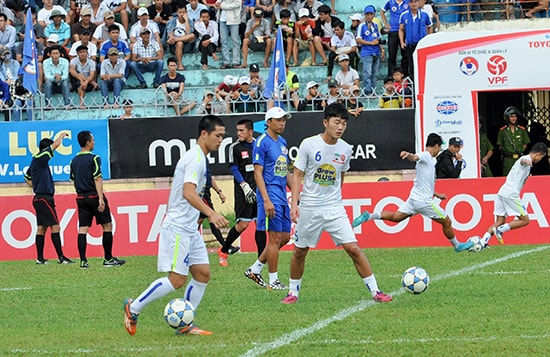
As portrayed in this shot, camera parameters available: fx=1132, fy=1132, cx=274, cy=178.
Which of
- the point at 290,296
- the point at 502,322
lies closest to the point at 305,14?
the point at 290,296

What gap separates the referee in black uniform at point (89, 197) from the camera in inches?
679

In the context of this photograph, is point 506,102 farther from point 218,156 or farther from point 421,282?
point 421,282

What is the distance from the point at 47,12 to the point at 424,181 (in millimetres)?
11975

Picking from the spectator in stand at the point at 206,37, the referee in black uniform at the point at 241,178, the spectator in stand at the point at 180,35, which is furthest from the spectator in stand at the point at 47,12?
the referee in black uniform at the point at 241,178

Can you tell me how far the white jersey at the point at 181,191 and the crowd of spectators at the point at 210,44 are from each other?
44.1 ft

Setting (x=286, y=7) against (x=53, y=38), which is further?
(x=286, y=7)

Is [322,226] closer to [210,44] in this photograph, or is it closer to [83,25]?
[210,44]

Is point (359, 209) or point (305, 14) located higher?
point (305, 14)

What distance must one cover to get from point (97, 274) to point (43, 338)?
6.19 meters

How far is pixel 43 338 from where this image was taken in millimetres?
9938

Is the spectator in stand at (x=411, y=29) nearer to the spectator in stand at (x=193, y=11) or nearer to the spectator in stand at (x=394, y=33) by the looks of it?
the spectator in stand at (x=394, y=33)

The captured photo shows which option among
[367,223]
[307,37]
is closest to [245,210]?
[367,223]

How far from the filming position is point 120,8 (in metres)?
26.5

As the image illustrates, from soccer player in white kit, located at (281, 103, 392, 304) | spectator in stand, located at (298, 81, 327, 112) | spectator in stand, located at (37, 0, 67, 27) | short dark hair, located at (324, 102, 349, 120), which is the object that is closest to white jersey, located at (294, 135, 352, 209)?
soccer player in white kit, located at (281, 103, 392, 304)
